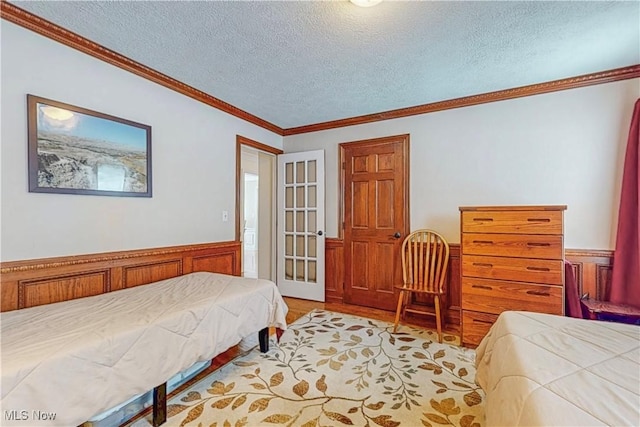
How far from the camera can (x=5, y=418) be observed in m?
1.00

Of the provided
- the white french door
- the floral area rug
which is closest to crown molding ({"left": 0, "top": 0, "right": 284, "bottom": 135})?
the white french door

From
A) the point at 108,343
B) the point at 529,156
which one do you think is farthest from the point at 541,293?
the point at 108,343

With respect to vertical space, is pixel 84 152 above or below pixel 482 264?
above

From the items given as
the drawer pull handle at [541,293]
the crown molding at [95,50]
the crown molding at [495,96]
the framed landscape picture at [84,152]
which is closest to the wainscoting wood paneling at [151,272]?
the framed landscape picture at [84,152]

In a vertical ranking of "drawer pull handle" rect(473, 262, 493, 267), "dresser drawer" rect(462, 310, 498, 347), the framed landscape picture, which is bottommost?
"dresser drawer" rect(462, 310, 498, 347)

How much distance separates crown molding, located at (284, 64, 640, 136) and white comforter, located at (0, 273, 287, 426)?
8.22 feet

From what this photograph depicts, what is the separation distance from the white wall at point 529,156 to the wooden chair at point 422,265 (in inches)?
8.6

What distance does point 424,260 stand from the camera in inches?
123

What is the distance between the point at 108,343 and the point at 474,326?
2.62 meters

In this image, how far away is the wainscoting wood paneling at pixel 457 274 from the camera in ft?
8.27

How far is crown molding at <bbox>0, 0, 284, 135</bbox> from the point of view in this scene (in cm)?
172

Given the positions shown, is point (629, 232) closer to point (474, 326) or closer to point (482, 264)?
point (482, 264)

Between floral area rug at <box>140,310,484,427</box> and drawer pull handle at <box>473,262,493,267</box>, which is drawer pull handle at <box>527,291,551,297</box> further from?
floral area rug at <box>140,310,484,427</box>

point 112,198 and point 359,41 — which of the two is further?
point 112,198
